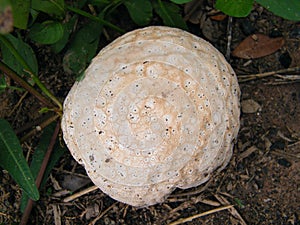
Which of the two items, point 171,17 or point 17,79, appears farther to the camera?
point 171,17

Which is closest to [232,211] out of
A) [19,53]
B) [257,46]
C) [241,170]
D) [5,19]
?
[241,170]

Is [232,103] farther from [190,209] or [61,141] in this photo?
[61,141]

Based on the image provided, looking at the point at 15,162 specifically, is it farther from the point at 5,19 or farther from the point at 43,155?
the point at 5,19

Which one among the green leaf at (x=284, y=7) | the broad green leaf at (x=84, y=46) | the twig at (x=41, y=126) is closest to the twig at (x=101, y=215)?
the twig at (x=41, y=126)

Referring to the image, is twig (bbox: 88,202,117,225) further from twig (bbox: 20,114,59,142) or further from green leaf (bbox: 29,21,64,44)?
green leaf (bbox: 29,21,64,44)

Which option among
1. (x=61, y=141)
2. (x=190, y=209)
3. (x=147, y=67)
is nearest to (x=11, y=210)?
(x=61, y=141)

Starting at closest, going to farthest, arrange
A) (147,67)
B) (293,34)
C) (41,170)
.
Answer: (147,67), (41,170), (293,34)

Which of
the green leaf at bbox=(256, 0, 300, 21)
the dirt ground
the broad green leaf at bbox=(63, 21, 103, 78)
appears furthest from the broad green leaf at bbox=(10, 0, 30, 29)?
the green leaf at bbox=(256, 0, 300, 21)
